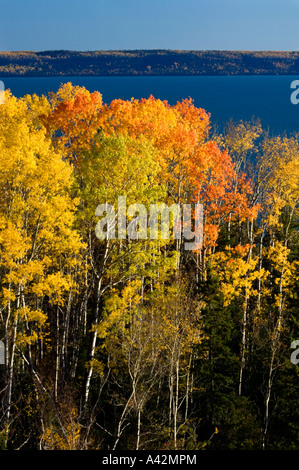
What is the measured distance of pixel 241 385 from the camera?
32156 mm

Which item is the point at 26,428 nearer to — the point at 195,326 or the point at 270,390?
the point at 195,326

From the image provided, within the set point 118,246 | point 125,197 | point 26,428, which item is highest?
point 125,197

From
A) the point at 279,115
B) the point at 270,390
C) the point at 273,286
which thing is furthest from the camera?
the point at 279,115

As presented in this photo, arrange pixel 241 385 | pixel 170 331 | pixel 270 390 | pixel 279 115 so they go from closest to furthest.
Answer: pixel 170 331 → pixel 270 390 → pixel 241 385 → pixel 279 115

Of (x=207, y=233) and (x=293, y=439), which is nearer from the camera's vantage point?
(x=293, y=439)

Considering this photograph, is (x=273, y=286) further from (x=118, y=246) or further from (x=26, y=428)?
(x=26, y=428)

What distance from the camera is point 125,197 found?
27.5 meters

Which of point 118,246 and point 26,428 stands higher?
point 118,246

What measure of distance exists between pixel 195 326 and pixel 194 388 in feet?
10.9
